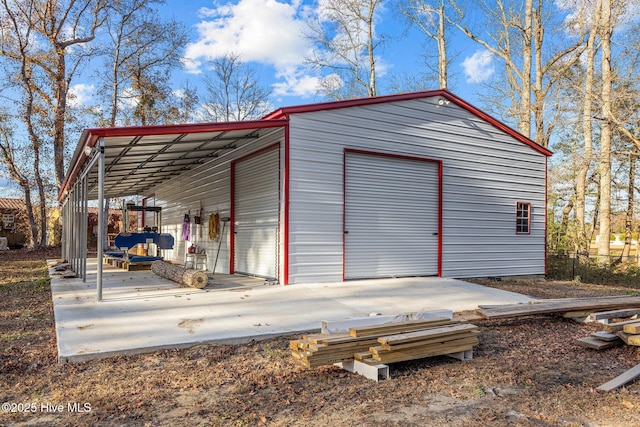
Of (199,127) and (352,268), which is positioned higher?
(199,127)

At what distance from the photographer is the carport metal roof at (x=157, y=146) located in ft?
21.5

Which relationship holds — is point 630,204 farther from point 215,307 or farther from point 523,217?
point 215,307

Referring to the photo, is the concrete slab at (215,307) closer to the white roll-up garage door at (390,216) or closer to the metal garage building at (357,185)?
the white roll-up garage door at (390,216)

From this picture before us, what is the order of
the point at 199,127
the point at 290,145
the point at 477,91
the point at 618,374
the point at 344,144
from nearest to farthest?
the point at 618,374 < the point at 199,127 < the point at 290,145 < the point at 344,144 < the point at 477,91

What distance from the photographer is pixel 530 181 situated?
39.0 ft

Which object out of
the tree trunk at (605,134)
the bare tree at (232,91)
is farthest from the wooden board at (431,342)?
the bare tree at (232,91)

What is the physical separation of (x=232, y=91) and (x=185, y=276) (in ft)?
Answer: 75.7

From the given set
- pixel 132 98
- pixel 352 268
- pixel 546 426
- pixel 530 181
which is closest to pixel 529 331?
pixel 546 426

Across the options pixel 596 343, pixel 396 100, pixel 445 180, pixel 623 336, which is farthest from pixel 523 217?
pixel 596 343

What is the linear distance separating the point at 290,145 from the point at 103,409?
5.65 metres

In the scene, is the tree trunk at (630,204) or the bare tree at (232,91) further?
the bare tree at (232,91)

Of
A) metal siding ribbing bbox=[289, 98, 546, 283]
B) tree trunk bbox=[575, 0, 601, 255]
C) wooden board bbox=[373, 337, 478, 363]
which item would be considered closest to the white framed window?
metal siding ribbing bbox=[289, 98, 546, 283]

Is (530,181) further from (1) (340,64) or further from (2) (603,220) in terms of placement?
(1) (340,64)

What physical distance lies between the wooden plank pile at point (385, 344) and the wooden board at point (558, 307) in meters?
1.36
